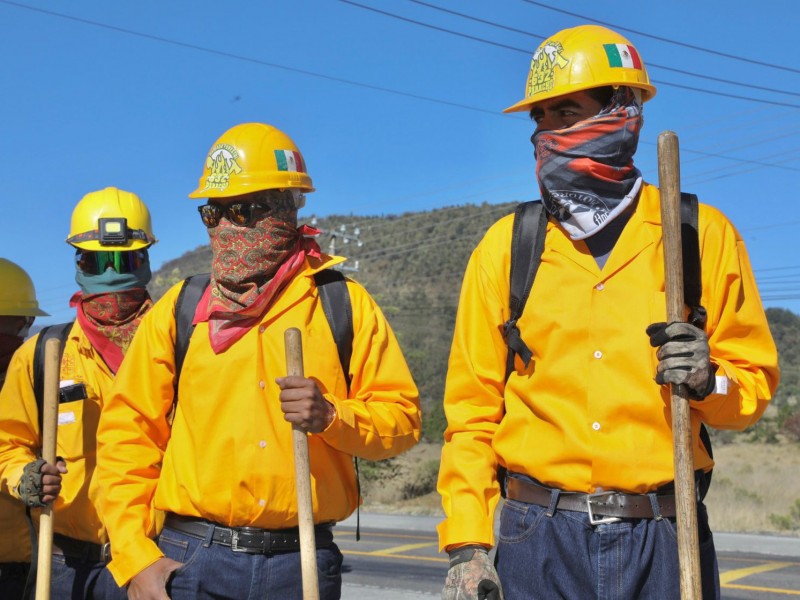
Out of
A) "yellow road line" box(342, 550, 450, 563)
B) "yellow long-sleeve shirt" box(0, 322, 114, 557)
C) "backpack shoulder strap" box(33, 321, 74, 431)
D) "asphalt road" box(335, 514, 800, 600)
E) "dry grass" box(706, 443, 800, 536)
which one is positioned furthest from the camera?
A: "dry grass" box(706, 443, 800, 536)

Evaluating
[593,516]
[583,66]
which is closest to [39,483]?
[593,516]

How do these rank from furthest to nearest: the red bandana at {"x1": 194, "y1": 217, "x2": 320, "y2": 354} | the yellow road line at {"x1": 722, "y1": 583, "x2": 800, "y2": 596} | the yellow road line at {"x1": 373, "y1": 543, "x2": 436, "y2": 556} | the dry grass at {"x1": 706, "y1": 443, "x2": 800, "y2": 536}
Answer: the dry grass at {"x1": 706, "y1": 443, "x2": 800, "y2": 536} < the yellow road line at {"x1": 373, "y1": 543, "x2": 436, "y2": 556} < the yellow road line at {"x1": 722, "y1": 583, "x2": 800, "y2": 596} < the red bandana at {"x1": 194, "y1": 217, "x2": 320, "y2": 354}

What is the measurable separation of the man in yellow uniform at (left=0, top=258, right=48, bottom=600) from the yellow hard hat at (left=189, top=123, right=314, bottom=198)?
5.80ft

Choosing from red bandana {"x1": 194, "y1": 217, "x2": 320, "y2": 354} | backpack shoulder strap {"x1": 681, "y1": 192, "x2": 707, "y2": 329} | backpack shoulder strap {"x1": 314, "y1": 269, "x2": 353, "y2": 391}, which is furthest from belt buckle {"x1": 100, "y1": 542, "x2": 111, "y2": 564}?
backpack shoulder strap {"x1": 681, "y1": 192, "x2": 707, "y2": 329}

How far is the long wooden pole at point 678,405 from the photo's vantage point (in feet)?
10.5

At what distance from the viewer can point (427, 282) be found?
3536 inches

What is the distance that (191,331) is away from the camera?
4.46 meters

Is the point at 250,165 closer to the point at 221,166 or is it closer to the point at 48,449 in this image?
the point at 221,166

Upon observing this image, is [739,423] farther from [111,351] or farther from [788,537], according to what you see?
[788,537]

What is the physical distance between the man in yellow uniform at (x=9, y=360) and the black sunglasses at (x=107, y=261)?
0.82m

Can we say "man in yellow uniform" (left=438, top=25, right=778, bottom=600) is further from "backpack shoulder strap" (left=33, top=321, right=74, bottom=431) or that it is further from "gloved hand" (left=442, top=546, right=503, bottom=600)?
"backpack shoulder strap" (left=33, top=321, right=74, bottom=431)

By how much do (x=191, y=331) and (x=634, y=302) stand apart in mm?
1739

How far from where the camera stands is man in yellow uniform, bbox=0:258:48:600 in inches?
227

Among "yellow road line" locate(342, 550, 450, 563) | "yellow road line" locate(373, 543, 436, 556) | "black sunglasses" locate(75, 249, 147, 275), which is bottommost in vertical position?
"yellow road line" locate(342, 550, 450, 563)
